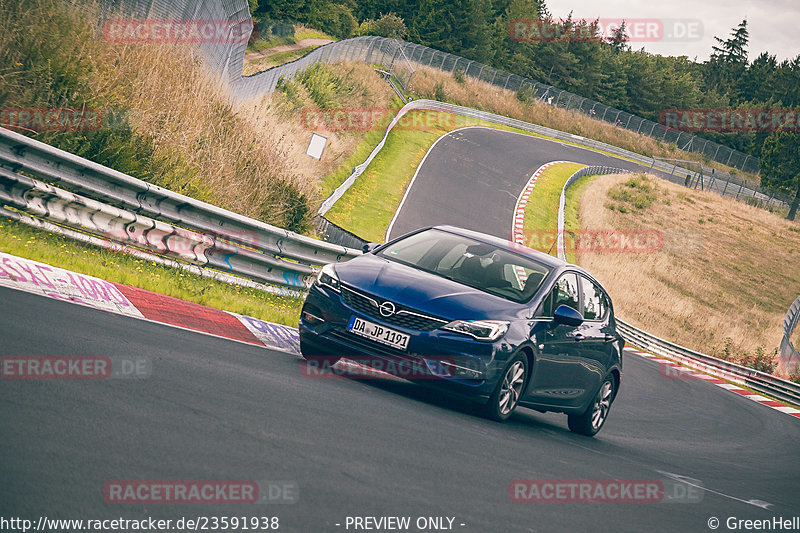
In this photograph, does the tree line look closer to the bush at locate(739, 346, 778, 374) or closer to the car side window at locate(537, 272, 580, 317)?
the bush at locate(739, 346, 778, 374)

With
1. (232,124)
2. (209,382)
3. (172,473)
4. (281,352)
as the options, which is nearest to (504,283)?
(281,352)

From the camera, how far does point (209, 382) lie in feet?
21.2

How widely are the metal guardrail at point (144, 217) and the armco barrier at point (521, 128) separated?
16081mm

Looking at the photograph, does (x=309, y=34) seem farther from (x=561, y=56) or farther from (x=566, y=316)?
(x=566, y=316)

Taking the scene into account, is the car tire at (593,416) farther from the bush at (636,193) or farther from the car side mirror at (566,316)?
the bush at (636,193)

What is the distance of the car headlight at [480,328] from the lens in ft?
26.5

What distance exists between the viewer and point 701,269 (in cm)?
4544

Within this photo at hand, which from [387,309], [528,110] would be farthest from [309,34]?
[387,309]

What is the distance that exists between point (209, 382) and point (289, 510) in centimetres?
223

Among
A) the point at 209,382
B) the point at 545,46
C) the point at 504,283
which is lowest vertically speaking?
the point at 209,382

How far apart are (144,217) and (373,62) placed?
128 ft

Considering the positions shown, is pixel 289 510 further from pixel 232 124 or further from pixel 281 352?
pixel 232 124

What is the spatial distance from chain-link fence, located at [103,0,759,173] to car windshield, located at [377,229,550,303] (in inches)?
281

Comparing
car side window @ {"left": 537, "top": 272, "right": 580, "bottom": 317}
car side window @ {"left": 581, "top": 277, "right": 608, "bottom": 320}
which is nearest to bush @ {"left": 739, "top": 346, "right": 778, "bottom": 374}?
car side window @ {"left": 581, "top": 277, "right": 608, "bottom": 320}
